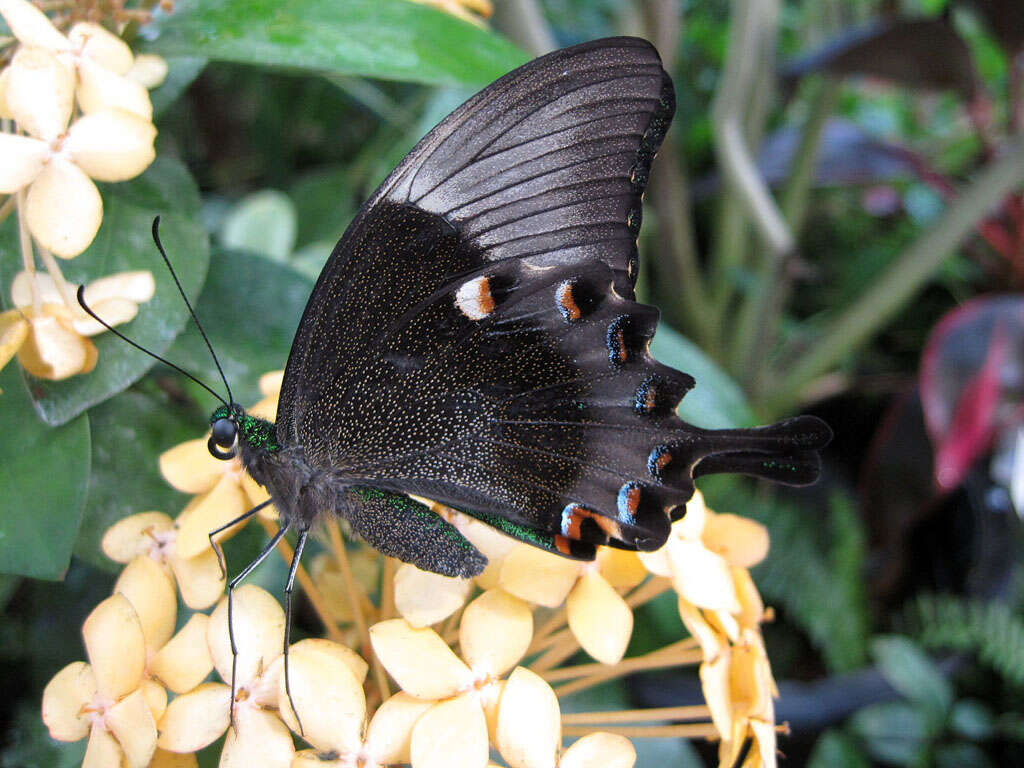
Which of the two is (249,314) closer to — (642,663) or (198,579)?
(198,579)

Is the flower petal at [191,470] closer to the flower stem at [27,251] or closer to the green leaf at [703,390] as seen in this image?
the flower stem at [27,251]

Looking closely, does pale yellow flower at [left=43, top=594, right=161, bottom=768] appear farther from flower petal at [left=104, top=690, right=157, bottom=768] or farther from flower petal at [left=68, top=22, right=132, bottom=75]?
flower petal at [left=68, top=22, right=132, bottom=75]

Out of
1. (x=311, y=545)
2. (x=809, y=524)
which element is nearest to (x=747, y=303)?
(x=809, y=524)

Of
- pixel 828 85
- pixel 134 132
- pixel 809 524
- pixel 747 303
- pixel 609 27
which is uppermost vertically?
pixel 134 132

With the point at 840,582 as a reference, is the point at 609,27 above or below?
above

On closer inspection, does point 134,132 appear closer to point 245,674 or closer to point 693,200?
point 245,674

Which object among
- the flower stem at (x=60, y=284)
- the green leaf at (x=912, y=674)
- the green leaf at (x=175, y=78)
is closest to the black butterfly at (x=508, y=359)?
the flower stem at (x=60, y=284)

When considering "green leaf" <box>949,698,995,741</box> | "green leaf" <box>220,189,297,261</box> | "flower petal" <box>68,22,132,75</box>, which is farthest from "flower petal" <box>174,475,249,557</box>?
"green leaf" <box>949,698,995,741</box>
